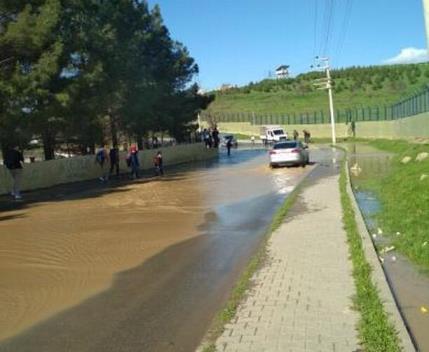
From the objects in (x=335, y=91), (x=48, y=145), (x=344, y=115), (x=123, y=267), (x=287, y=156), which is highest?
(x=335, y=91)

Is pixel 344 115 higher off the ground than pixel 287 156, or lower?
higher

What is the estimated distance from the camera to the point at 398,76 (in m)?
115

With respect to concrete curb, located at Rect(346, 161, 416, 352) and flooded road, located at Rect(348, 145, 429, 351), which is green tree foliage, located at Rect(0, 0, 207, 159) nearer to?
flooded road, located at Rect(348, 145, 429, 351)

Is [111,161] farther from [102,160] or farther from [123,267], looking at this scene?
[123,267]

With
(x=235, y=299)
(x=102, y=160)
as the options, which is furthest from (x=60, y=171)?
(x=235, y=299)

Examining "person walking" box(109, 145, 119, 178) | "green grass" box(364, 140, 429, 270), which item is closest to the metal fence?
"person walking" box(109, 145, 119, 178)

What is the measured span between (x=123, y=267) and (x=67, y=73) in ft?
57.7

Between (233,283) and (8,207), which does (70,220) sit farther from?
(233,283)

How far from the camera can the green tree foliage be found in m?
22.6

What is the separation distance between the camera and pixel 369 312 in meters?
6.41

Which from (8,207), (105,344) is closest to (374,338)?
(105,344)

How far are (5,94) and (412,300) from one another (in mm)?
16949

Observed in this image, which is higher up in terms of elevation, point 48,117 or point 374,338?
point 48,117

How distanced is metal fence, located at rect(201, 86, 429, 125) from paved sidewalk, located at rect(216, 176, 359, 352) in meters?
31.3
